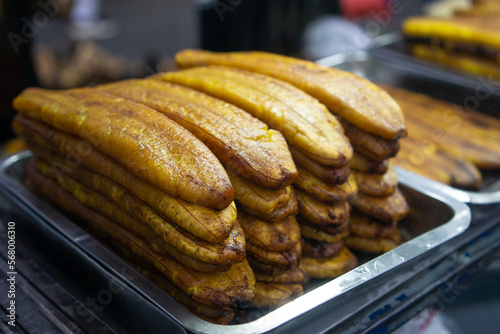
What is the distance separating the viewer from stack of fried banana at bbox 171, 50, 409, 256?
174 centimetres

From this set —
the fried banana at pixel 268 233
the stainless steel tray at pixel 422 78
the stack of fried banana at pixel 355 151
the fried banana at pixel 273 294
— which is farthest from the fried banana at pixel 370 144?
the stainless steel tray at pixel 422 78

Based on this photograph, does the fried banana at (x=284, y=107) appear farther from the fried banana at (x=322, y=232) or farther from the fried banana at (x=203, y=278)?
the fried banana at (x=203, y=278)

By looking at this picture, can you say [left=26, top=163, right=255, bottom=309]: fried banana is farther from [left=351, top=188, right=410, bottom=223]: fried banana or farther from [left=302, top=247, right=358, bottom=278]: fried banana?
[left=351, top=188, right=410, bottom=223]: fried banana

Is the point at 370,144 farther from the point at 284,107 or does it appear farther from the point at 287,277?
the point at 287,277

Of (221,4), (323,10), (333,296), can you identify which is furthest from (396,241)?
(323,10)

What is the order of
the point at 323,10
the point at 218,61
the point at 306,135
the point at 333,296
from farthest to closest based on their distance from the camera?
the point at 323,10 < the point at 218,61 < the point at 306,135 < the point at 333,296

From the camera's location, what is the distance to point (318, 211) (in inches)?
68.5

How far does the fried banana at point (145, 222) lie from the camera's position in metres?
1.42

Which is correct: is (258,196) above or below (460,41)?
above

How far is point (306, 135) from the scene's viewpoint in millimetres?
1672

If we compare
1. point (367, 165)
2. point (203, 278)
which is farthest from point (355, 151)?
point (203, 278)

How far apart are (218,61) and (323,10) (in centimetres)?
409

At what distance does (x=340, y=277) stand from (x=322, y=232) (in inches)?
8.9

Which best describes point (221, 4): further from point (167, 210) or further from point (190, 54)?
point (167, 210)
